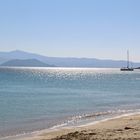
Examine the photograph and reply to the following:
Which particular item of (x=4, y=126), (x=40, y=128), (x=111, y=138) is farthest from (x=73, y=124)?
(x=111, y=138)

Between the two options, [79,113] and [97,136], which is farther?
[79,113]

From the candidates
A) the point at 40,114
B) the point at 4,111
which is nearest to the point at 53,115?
the point at 40,114

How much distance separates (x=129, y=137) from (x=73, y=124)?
35.9 ft

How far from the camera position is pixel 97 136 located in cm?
2098

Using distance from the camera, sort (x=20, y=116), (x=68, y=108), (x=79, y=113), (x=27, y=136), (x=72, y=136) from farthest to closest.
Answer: (x=68, y=108)
(x=79, y=113)
(x=20, y=116)
(x=27, y=136)
(x=72, y=136)

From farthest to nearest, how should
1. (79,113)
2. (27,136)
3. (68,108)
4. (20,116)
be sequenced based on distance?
(68,108) → (79,113) → (20,116) → (27,136)

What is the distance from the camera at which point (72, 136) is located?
21.6 m

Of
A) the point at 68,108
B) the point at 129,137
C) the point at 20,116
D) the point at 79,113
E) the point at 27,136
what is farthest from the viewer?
the point at 68,108

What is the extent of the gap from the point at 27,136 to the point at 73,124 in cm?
619

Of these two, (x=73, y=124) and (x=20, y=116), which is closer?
(x=73, y=124)

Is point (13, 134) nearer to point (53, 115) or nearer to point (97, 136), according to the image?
point (97, 136)

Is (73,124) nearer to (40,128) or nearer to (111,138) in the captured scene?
(40,128)

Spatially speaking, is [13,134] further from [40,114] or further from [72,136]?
[40,114]

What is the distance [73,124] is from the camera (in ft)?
100.0
